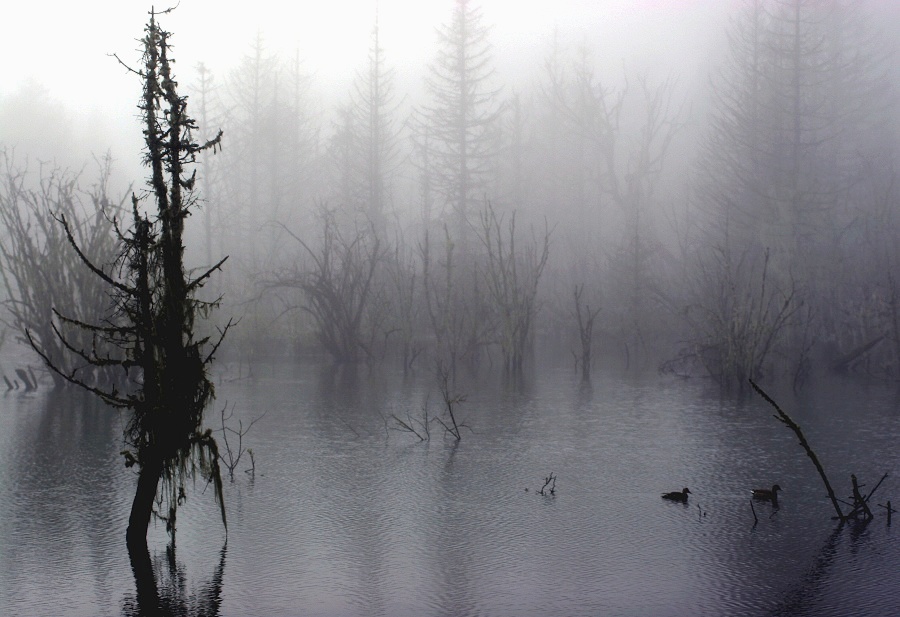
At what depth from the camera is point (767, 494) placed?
7836 mm

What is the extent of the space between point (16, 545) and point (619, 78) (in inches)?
1863

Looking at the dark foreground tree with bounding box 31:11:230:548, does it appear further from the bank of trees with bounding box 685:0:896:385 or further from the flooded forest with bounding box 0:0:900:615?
the bank of trees with bounding box 685:0:896:385

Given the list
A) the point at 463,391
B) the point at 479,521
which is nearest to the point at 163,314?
the point at 479,521

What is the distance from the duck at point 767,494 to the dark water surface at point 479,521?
149mm

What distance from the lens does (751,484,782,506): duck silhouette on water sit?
305 inches

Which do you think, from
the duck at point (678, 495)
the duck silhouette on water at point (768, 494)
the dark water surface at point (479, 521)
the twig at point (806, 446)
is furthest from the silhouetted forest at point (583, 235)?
the twig at point (806, 446)

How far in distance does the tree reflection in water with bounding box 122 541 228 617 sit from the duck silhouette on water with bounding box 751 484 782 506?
4177mm

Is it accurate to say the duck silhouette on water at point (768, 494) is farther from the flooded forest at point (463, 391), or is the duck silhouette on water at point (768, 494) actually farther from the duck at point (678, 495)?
the duck at point (678, 495)

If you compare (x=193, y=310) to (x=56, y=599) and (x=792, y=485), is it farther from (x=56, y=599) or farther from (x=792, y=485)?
(x=792, y=485)

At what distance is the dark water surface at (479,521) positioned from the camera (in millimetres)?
Result: 5543

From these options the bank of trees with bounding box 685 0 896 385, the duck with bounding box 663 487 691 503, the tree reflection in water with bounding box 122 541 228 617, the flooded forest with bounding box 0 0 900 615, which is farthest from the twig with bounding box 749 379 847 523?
the bank of trees with bounding box 685 0 896 385

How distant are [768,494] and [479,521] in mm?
2396

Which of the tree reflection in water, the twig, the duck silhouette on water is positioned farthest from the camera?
the duck silhouette on water

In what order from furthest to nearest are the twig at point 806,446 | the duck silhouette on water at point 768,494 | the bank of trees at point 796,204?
the bank of trees at point 796,204, the duck silhouette on water at point 768,494, the twig at point 806,446
